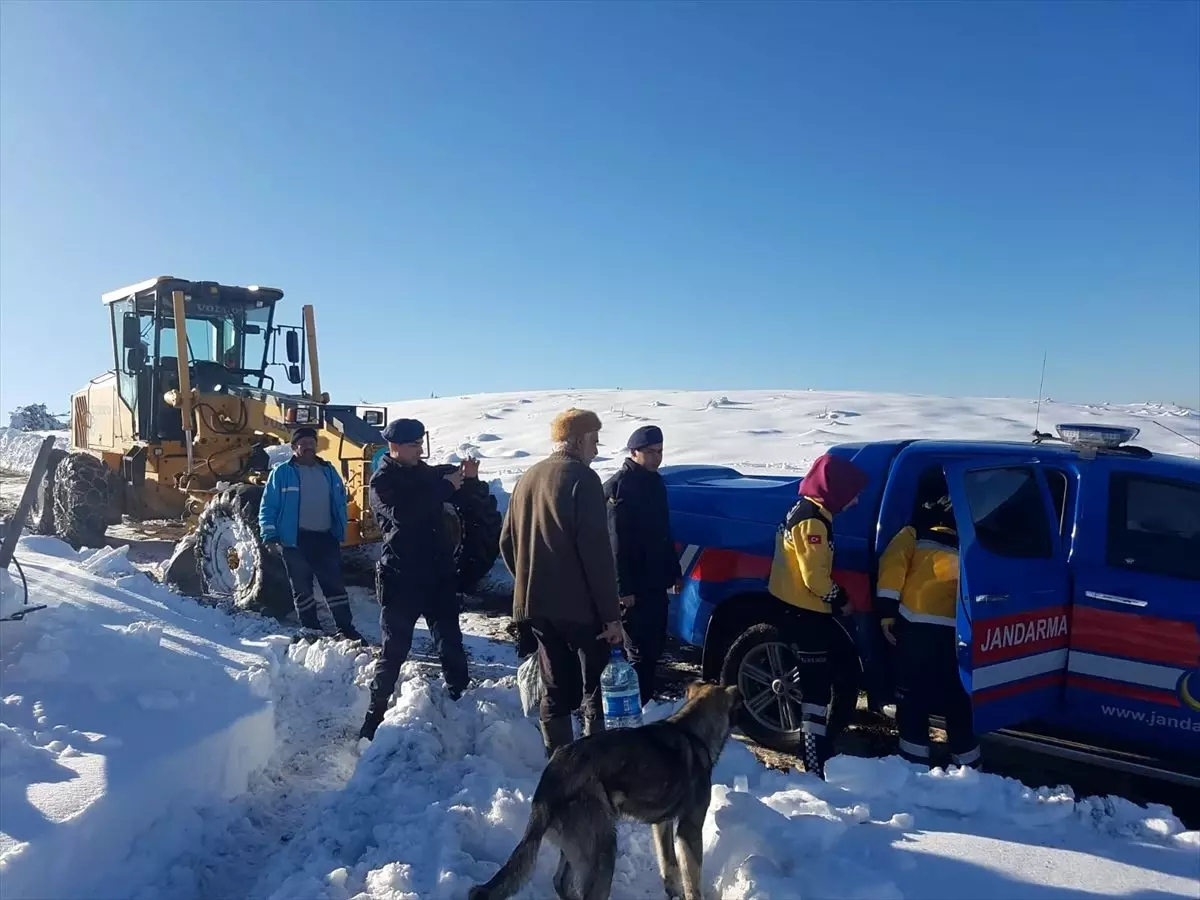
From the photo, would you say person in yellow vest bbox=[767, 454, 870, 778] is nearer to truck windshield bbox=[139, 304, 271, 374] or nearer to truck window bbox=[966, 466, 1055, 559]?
truck window bbox=[966, 466, 1055, 559]

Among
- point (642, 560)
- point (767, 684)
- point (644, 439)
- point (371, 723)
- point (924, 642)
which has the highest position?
point (644, 439)

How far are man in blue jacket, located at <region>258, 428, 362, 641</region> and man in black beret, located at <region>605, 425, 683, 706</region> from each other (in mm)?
2550

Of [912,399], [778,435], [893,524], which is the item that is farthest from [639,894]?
[912,399]

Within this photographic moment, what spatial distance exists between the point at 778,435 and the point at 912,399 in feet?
39.8

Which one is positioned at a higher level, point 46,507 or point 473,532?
point 473,532

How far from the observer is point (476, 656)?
247 inches

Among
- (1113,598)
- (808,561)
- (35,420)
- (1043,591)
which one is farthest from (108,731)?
(35,420)

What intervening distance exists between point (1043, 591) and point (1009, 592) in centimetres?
24

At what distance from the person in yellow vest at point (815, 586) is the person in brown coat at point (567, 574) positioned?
3.01 ft

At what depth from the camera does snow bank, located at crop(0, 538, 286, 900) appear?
3.09 metres

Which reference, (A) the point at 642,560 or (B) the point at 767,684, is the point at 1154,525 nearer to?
(B) the point at 767,684

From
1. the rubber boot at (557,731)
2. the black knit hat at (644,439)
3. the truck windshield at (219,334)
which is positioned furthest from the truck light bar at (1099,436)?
the truck windshield at (219,334)

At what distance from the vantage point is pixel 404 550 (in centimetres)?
461

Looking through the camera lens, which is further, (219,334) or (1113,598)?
(219,334)
